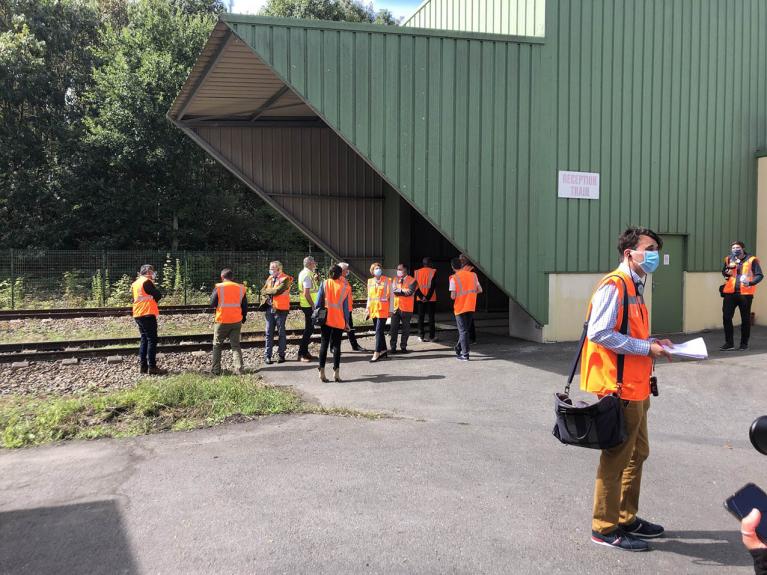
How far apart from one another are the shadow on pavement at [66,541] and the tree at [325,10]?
107ft

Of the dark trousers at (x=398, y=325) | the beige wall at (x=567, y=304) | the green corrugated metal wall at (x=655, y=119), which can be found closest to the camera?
the dark trousers at (x=398, y=325)

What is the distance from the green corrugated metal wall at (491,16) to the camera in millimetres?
11086

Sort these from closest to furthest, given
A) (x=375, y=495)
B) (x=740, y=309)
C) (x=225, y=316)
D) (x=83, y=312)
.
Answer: (x=375, y=495) < (x=225, y=316) < (x=740, y=309) < (x=83, y=312)

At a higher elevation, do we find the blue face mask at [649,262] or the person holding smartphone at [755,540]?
the blue face mask at [649,262]

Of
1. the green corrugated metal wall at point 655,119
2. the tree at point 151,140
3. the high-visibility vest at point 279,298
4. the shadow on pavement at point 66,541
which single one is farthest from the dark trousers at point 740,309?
the tree at point 151,140

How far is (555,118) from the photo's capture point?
11.1 m

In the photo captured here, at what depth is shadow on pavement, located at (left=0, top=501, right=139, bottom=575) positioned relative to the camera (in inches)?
136

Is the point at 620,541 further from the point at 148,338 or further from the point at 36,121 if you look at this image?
the point at 36,121

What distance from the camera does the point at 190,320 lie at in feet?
49.5

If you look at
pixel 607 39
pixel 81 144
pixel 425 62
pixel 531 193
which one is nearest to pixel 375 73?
pixel 425 62

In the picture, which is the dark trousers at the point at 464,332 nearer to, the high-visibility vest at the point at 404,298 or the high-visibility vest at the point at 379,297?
the high-visibility vest at the point at 404,298

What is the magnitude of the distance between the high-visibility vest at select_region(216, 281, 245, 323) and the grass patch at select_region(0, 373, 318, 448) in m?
1.58

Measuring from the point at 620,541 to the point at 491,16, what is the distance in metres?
11.2

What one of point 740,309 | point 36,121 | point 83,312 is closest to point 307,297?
point 740,309
